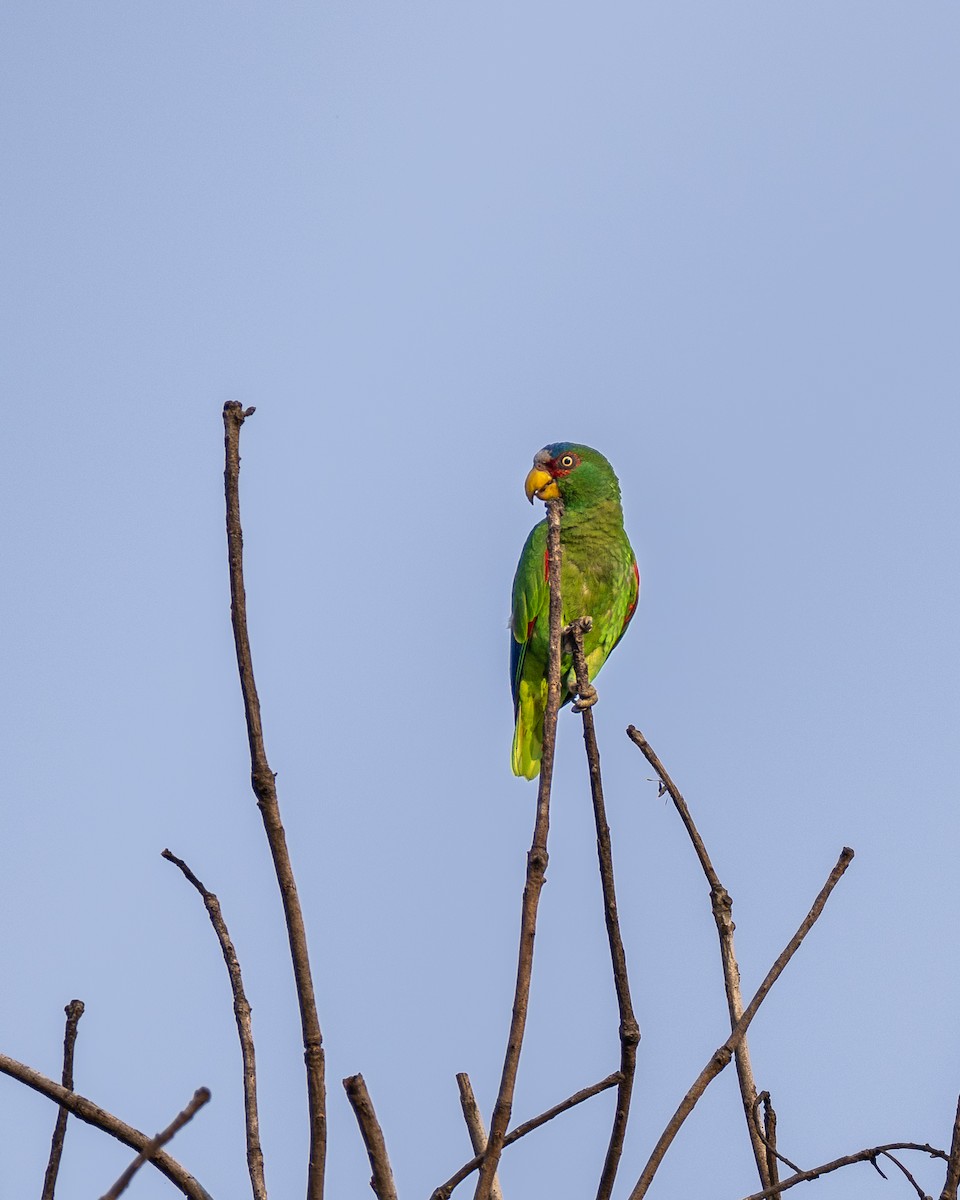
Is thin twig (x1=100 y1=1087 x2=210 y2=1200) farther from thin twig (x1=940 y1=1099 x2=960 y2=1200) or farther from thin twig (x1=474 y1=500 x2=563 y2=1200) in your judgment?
thin twig (x1=940 y1=1099 x2=960 y2=1200)

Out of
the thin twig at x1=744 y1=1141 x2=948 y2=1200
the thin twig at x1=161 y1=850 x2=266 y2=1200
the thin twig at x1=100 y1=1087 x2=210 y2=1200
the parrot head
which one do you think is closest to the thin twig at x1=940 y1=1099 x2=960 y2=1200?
the thin twig at x1=744 y1=1141 x2=948 y2=1200

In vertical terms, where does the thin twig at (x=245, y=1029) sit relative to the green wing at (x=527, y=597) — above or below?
below

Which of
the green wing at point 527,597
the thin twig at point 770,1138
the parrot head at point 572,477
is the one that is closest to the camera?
the thin twig at point 770,1138

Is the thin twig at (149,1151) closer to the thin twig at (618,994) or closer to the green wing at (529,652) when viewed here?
the thin twig at (618,994)

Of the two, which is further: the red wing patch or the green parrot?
the red wing patch

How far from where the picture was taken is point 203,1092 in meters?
1.04

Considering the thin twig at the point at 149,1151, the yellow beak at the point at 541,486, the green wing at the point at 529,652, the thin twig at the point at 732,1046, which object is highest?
the yellow beak at the point at 541,486

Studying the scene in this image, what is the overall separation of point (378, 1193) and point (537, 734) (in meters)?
5.65

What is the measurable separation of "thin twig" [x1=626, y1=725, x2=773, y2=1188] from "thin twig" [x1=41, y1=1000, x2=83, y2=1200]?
1.04m

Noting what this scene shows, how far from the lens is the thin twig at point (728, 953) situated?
220cm

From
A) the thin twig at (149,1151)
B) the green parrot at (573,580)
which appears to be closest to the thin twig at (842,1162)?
the thin twig at (149,1151)

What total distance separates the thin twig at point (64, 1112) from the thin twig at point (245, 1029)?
24 cm

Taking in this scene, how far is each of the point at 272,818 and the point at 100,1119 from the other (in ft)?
1.40

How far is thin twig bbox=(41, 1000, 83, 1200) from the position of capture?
68.4 inches
